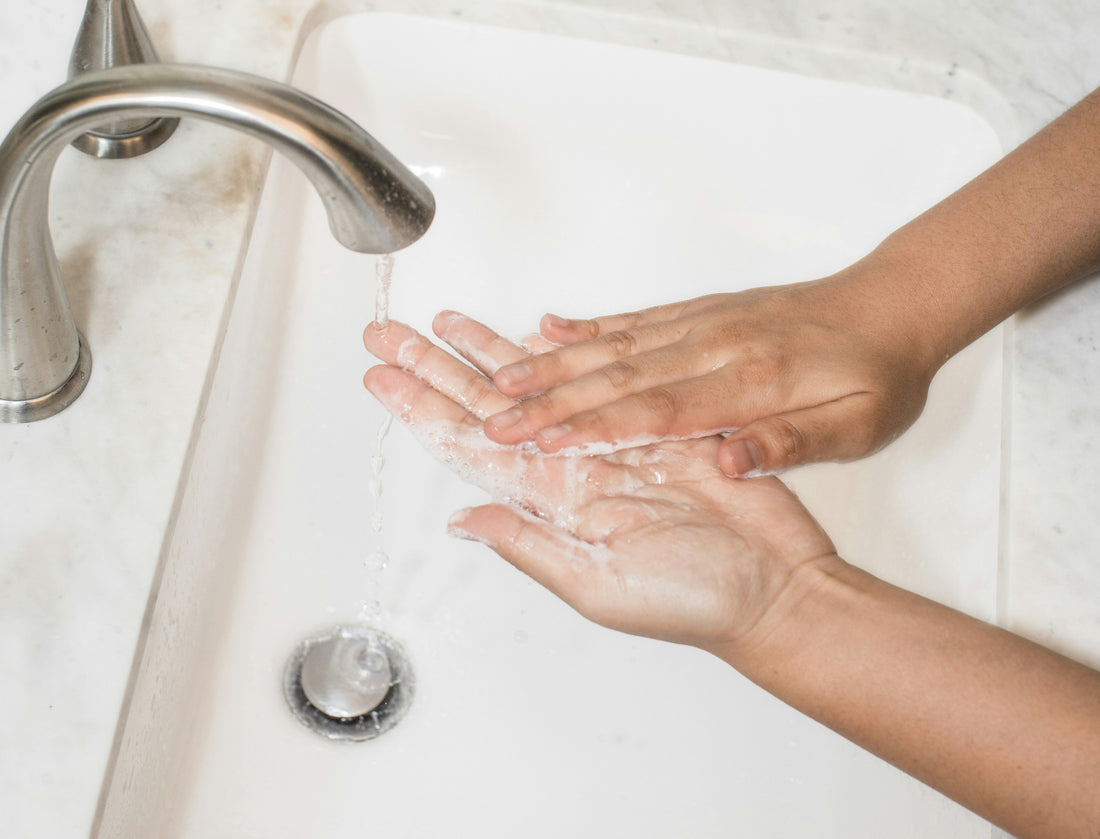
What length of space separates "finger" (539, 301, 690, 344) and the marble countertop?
20 centimetres

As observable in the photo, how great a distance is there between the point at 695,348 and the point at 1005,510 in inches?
8.5

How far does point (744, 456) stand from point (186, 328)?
32 cm

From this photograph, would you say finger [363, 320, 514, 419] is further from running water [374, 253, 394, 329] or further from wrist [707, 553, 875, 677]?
wrist [707, 553, 875, 677]

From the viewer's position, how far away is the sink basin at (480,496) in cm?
58

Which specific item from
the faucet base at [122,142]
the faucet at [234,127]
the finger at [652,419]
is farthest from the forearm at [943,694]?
the faucet base at [122,142]

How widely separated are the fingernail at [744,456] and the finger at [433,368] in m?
0.16

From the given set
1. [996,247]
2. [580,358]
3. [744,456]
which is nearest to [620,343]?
[580,358]

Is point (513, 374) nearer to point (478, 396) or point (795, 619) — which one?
point (478, 396)

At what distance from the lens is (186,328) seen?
56cm

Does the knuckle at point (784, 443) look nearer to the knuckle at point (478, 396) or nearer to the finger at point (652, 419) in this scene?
the finger at point (652, 419)

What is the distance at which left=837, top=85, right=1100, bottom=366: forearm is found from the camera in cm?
67

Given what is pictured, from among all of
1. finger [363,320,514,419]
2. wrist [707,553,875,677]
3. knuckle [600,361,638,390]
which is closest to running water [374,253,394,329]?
finger [363,320,514,419]

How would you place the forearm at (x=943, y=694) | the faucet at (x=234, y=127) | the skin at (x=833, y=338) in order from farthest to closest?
the skin at (x=833, y=338)
the forearm at (x=943, y=694)
the faucet at (x=234, y=127)

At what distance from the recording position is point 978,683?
516 mm
